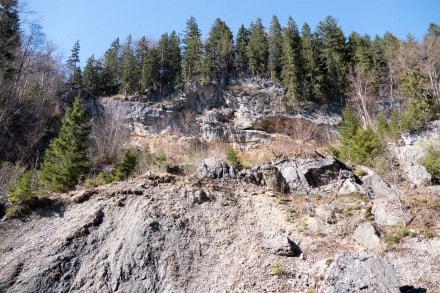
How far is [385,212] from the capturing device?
11.2 meters

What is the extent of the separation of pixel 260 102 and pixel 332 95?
25.5ft

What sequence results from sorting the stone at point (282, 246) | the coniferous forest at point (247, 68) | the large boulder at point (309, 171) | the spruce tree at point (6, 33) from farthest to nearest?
the coniferous forest at point (247, 68), the spruce tree at point (6, 33), the large boulder at point (309, 171), the stone at point (282, 246)

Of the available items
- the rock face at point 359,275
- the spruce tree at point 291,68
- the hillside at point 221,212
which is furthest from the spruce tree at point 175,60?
the rock face at point 359,275

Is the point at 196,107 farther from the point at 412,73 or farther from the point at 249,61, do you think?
the point at 412,73

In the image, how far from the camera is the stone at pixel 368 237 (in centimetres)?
1016

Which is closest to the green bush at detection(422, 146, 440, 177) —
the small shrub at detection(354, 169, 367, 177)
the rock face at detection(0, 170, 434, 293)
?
the small shrub at detection(354, 169, 367, 177)

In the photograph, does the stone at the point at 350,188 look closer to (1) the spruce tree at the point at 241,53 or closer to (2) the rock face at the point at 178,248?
(2) the rock face at the point at 178,248

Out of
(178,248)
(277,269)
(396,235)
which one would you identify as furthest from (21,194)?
(396,235)

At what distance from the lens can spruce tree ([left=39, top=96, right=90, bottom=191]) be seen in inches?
555

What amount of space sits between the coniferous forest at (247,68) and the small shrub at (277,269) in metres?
21.6

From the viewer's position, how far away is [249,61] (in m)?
34.8

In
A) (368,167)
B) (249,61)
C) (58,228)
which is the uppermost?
(249,61)

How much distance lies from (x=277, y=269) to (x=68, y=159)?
10120 mm

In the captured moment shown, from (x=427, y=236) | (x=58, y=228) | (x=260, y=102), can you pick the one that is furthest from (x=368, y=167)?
(x=260, y=102)
